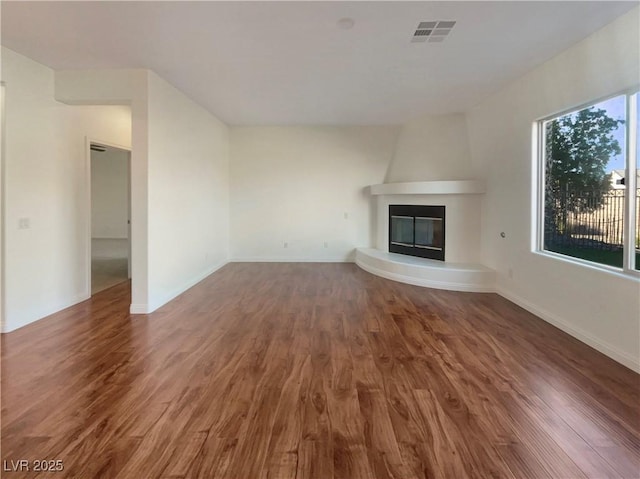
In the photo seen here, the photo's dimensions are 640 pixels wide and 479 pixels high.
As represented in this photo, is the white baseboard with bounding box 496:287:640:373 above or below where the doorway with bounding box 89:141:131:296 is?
below

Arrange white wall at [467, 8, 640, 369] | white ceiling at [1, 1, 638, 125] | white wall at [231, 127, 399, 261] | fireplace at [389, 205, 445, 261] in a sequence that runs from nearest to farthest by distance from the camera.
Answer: white ceiling at [1, 1, 638, 125]
white wall at [467, 8, 640, 369]
fireplace at [389, 205, 445, 261]
white wall at [231, 127, 399, 261]

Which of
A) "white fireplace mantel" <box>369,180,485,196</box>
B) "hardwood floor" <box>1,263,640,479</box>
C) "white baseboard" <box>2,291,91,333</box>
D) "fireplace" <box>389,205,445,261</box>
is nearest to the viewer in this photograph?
"hardwood floor" <box>1,263,640,479</box>

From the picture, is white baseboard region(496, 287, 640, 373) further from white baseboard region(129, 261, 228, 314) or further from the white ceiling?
white baseboard region(129, 261, 228, 314)

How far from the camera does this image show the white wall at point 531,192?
2922 millimetres

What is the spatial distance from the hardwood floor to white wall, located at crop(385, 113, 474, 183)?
2911 mm

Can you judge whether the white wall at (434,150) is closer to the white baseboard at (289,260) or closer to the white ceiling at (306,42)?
the white ceiling at (306,42)

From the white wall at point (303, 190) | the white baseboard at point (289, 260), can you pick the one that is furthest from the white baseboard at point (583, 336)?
the white wall at point (303, 190)

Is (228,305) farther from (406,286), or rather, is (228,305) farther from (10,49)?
(10,49)

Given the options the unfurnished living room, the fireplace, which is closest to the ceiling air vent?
the unfurnished living room

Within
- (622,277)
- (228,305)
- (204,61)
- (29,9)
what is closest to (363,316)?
(228,305)

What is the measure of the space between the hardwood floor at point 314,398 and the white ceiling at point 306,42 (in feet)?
9.09

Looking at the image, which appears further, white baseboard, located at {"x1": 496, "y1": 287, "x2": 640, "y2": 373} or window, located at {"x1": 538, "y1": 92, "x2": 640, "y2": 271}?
window, located at {"x1": 538, "y1": 92, "x2": 640, "y2": 271}

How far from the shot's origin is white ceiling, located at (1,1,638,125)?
2.76 metres

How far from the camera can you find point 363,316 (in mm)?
4117
